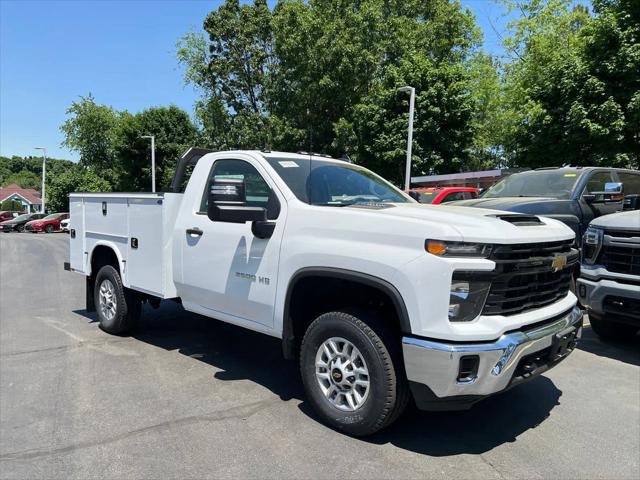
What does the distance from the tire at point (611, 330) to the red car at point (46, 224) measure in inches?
1582

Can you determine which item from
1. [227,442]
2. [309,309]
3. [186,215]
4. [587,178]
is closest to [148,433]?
[227,442]

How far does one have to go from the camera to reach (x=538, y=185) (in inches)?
307

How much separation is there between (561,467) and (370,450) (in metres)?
1.20

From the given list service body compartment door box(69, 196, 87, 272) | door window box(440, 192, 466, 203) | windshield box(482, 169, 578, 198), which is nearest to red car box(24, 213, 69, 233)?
door window box(440, 192, 466, 203)

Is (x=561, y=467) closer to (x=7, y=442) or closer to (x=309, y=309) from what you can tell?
(x=309, y=309)

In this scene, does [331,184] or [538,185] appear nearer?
[331,184]

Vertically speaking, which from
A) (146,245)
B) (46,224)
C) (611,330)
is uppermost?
(146,245)

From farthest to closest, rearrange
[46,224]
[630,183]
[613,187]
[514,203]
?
[46,224] → [630,183] → [514,203] → [613,187]

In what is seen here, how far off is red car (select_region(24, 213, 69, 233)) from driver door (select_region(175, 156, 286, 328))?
3874 centimetres

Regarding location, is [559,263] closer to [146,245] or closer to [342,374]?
[342,374]

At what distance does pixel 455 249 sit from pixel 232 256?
6.59 feet

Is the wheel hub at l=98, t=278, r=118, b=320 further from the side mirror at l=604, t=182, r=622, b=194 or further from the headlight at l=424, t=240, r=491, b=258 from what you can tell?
the side mirror at l=604, t=182, r=622, b=194

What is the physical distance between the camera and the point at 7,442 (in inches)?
136

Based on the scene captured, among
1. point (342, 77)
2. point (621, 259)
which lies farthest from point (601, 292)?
point (342, 77)
